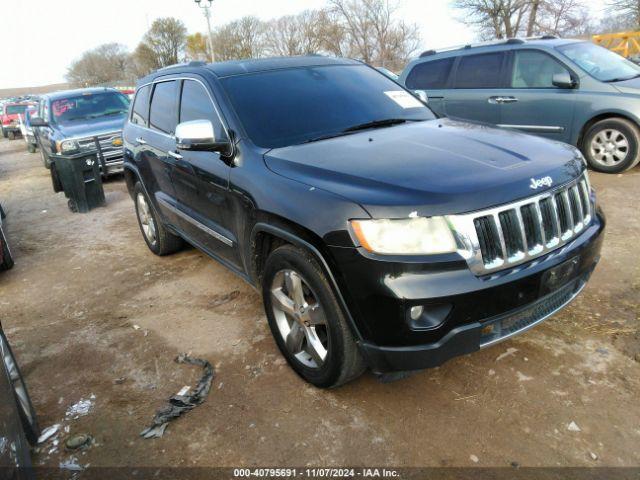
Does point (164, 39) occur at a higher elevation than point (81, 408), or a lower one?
higher

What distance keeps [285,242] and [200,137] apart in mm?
891

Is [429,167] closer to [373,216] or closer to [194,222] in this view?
[373,216]

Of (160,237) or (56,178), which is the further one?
(56,178)

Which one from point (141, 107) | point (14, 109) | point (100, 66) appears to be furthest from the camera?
point (100, 66)

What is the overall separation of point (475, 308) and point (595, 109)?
18.7 ft

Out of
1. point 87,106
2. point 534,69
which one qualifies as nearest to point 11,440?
point 534,69

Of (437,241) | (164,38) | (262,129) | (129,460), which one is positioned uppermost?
(164,38)

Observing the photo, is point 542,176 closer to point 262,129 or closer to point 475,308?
point 475,308

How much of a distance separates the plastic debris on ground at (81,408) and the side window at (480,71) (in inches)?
270

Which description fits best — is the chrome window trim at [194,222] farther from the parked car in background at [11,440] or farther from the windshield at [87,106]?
the windshield at [87,106]

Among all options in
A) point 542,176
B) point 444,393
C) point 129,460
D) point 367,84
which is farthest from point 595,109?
point 129,460

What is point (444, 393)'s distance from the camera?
2.73 meters

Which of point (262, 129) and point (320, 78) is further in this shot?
point (320, 78)

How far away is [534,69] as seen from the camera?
22.9 feet
